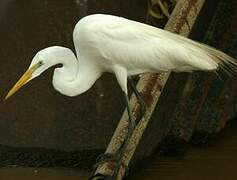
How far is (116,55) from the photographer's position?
9.03 ft

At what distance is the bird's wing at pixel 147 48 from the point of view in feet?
8.95

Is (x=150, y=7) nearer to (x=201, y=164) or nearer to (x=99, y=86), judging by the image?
(x=99, y=86)

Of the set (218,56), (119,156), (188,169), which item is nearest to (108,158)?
(119,156)

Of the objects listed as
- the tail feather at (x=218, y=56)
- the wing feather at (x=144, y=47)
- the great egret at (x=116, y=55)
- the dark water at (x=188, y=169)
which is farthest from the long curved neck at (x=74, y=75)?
the dark water at (x=188, y=169)

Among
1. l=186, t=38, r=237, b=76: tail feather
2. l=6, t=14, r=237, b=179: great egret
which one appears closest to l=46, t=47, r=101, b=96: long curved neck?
l=6, t=14, r=237, b=179: great egret

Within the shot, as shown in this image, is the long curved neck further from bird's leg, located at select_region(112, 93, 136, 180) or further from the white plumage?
bird's leg, located at select_region(112, 93, 136, 180)

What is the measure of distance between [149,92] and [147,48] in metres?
0.23

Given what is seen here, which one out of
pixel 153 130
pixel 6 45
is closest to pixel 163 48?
pixel 153 130

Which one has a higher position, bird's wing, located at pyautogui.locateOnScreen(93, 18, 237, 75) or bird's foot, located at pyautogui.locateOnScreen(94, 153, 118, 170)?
bird's wing, located at pyautogui.locateOnScreen(93, 18, 237, 75)

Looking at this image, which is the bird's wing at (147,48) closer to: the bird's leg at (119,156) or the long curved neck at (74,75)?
the long curved neck at (74,75)

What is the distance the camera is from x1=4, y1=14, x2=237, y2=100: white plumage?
8.91 ft

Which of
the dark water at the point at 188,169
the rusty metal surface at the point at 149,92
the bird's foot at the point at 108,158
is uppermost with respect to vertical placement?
the rusty metal surface at the point at 149,92

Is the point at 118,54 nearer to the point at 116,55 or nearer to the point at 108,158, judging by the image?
the point at 116,55

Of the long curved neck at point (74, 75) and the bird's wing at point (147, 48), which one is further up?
the bird's wing at point (147, 48)
